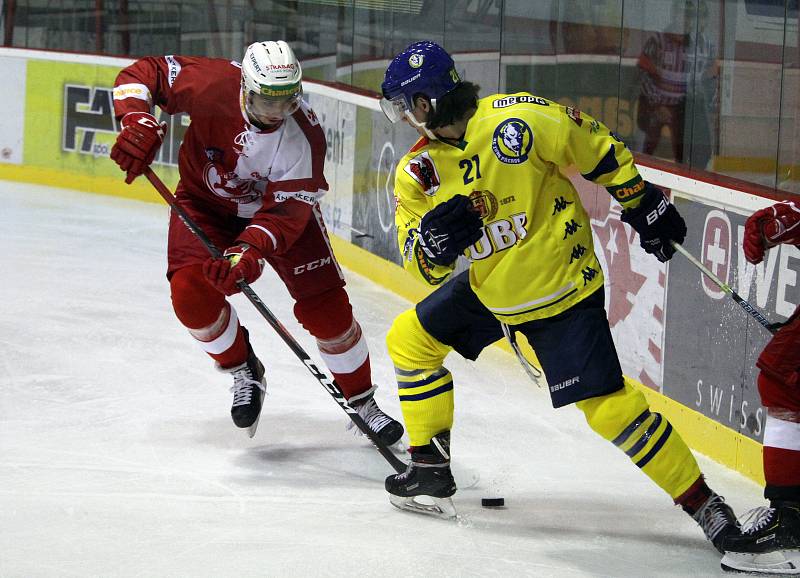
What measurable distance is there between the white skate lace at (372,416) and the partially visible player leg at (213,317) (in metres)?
0.29

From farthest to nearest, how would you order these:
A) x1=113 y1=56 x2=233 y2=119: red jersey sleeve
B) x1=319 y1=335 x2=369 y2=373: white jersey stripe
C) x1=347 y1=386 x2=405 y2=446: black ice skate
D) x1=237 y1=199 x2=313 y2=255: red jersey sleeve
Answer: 1. x1=319 y1=335 x2=369 y2=373: white jersey stripe
2. x1=347 y1=386 x2=405 y2=446: black ice skate
3. x1=113 y1=56 x2=233 y2=119: red jersey sleeve
4. x1=237 y1=199 x2=313 y2=255: red jersey sleeve

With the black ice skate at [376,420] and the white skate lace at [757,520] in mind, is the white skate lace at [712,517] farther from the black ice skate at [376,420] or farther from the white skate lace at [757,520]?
the black ice skate at [376,420]

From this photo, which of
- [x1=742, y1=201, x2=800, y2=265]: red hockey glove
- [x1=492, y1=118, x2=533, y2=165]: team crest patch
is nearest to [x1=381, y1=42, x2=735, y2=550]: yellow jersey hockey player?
[x1=492, y1=118, x2=533, y2=165]: team crest patch

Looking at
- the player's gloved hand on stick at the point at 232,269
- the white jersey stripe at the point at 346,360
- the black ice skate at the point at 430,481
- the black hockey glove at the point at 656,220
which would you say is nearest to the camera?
the black hockey glove at the point at 656,220

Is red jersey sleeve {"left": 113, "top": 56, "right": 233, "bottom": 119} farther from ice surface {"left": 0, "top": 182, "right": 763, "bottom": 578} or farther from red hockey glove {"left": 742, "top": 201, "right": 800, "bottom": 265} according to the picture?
red hockey glove {"left": 742, "top": 201, "right": 800, "bottom": 265}

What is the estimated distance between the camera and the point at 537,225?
9.35 ft

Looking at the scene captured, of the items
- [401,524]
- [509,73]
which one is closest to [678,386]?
[401,524]

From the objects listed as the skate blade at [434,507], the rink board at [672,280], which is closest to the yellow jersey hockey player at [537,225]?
the skate blade at [434,507]

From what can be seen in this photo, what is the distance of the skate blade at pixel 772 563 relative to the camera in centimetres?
274

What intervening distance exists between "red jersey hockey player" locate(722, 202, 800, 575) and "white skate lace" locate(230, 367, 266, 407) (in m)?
1.45

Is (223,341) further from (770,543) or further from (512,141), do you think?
(770,543)

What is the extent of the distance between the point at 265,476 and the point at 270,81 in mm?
1039

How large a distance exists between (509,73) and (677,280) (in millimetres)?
1718

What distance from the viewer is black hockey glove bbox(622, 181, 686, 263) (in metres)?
2.92
